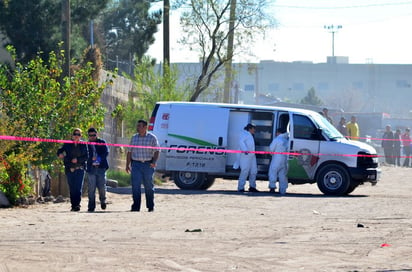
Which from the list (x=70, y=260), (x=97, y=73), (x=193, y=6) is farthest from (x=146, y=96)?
(x=70, y=260)

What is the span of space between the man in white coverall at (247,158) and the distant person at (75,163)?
5.75m

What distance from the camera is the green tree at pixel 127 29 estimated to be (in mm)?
45969

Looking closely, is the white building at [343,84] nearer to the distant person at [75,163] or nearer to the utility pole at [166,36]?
the utility pole at [166,36]

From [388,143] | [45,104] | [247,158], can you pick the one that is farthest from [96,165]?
[388,143]

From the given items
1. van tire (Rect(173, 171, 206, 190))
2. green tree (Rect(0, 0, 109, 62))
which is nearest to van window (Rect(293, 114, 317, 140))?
van tire (Rect(173, 171, 206, 190))

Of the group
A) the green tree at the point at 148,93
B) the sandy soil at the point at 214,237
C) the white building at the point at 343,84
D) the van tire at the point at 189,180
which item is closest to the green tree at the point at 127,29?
the green tree at the point at 148,93

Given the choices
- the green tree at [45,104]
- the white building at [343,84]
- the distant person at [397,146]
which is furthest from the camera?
the white building at [343,84]

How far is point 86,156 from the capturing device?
18.0 meters

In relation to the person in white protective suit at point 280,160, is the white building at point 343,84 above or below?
above

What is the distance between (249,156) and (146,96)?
9.85 metres

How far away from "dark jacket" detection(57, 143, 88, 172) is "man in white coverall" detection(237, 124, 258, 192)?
577 cm

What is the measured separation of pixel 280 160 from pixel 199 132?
6.85 feet

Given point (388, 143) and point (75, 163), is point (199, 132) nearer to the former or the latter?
point (75, 163)

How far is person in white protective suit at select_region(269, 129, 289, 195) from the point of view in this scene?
75.4ft
